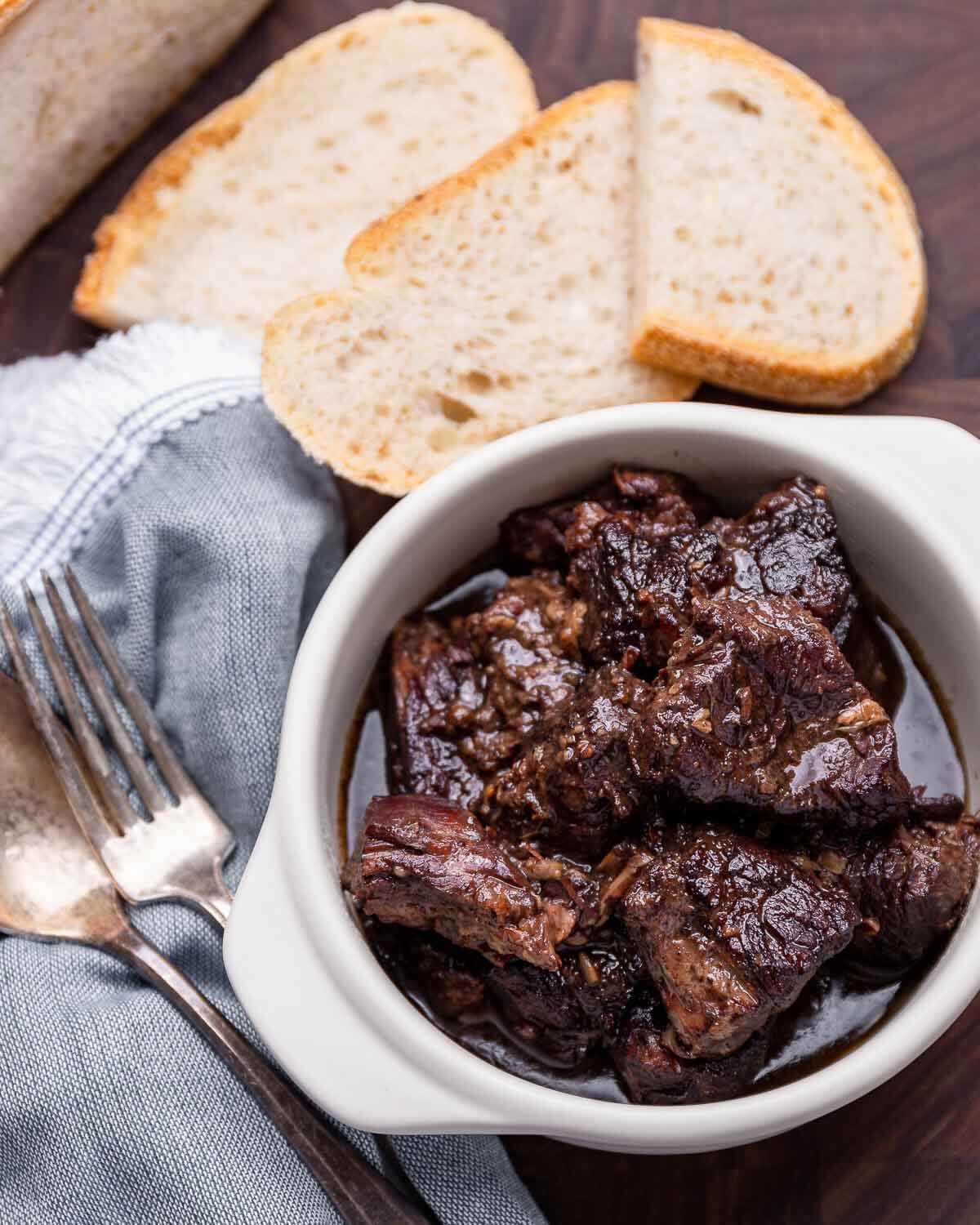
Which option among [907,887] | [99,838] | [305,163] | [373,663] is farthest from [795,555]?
[305,163]

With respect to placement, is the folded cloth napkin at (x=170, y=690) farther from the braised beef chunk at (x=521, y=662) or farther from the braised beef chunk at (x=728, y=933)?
the braised beef chunk at (x=728, y=933)

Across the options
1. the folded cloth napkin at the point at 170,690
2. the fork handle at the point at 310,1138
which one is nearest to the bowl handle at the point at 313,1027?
the fork handle at the point at 310,1138

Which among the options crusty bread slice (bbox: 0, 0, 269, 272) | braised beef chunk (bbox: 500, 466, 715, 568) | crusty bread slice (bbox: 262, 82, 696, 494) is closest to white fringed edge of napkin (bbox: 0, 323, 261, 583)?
crusty bread slice (bbox: 262, 82, 696, 494)

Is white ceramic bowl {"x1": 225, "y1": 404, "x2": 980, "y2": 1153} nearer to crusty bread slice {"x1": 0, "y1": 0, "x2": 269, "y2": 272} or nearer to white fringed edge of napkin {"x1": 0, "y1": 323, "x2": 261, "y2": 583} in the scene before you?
A: white fringed edge of napkin {"x1": 0, "y1": 323, "x2": 261, "y2": 583}

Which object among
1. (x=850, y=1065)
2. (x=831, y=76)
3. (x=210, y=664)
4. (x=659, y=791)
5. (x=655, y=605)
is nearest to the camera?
(x=850, y=1065)

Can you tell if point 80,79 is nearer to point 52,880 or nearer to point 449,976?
point 52,880

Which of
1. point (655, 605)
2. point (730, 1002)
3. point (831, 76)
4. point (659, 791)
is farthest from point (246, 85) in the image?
point (730, 1002)

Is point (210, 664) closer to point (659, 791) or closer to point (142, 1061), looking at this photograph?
point (142, 1061)
